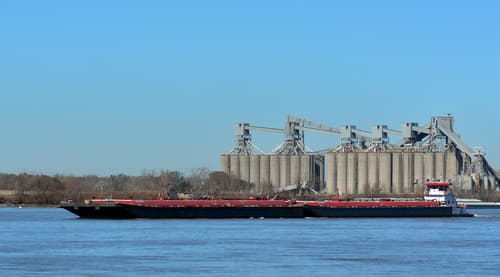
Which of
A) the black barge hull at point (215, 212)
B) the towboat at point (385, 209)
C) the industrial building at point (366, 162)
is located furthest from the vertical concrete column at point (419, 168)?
the black barge hull at point (215, 212)

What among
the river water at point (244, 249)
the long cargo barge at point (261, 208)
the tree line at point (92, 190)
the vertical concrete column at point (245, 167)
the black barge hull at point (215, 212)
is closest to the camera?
the river water at point (244, 249)

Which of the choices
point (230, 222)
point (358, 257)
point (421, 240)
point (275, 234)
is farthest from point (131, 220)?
point (358, 257)

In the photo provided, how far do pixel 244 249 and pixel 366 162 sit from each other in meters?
123

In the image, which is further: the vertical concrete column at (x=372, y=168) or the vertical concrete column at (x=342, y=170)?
the vertical concrete column at (x=342, y=170)

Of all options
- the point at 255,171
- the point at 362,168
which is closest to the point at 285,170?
the point at 255,171

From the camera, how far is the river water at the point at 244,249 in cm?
5103

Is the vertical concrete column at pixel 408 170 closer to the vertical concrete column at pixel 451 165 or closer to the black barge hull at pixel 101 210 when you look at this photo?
the vertical concrete column at pixel 451 165

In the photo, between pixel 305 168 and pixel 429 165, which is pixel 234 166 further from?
pixel 429 165

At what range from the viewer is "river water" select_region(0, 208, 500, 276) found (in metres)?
51.0

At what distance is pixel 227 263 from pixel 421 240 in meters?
20.6

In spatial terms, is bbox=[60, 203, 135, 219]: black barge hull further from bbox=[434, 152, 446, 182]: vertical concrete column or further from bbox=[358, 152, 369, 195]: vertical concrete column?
bbox=[358, 152, 369, 195]: vertical concrete column

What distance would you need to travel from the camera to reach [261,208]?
103m

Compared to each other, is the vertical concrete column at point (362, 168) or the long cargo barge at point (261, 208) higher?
the vertical concrete column at point (362, 168)

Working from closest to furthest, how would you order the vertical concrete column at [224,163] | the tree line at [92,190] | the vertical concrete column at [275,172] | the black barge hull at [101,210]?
1. the black barge hull at [101,210]
2. the tree line at [92,190]
3. the vertical concrete column at [275,172]
4. the vertical concrete column at [224,163]
